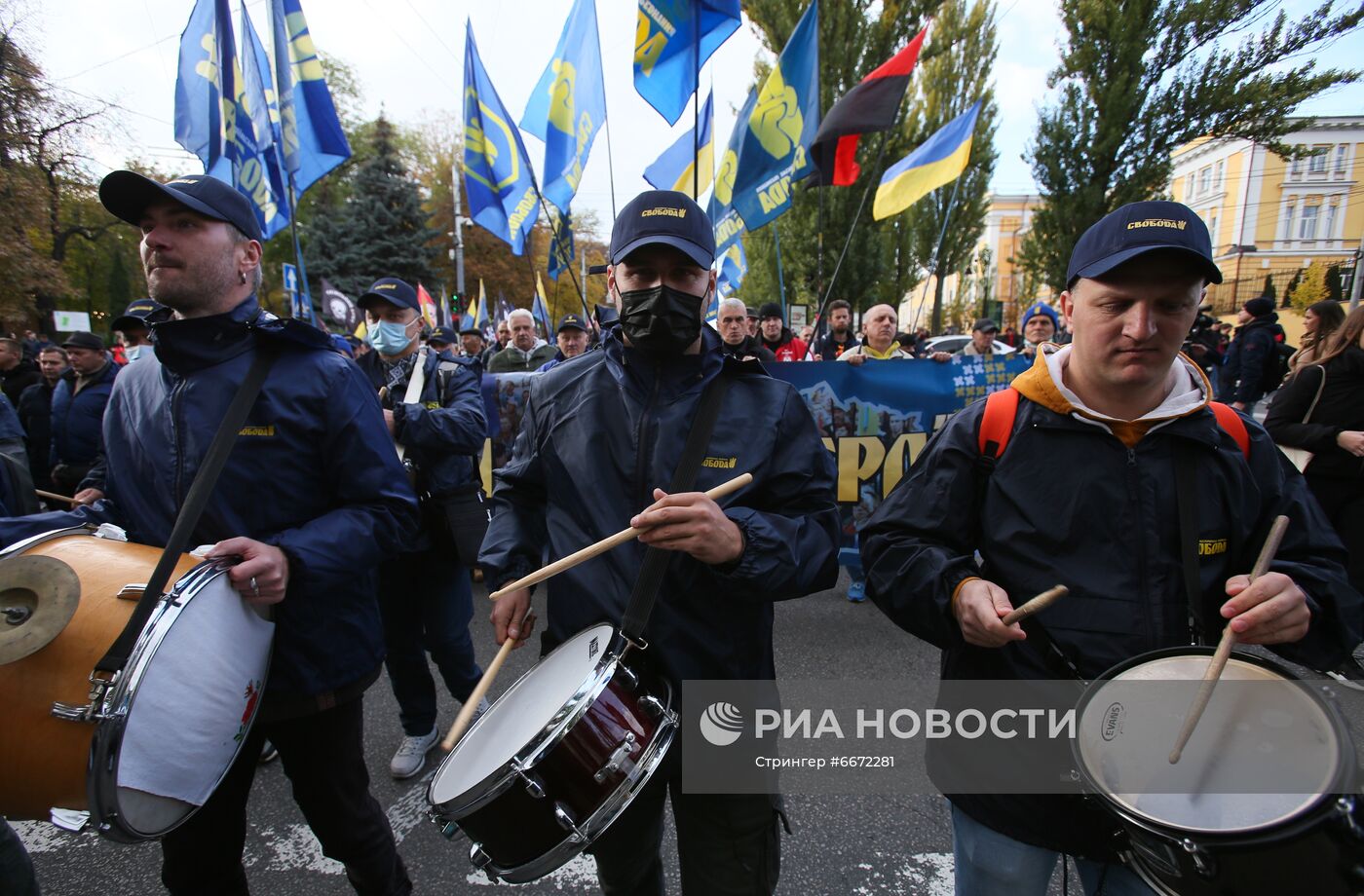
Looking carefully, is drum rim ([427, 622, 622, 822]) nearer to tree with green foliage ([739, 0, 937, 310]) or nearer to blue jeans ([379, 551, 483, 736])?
blue jeans ([379, 551, 483, 736])

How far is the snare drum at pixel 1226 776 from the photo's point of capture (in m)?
1.08

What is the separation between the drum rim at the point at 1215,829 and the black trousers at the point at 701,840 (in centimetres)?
78

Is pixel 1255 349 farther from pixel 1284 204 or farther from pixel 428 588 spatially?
pixel 1284 204

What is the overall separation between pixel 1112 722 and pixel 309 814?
6.93ft

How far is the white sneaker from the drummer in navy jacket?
1.10 m

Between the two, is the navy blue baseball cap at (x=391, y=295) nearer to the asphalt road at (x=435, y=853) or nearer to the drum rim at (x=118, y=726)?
the asphalt road at (x=435, y=853)

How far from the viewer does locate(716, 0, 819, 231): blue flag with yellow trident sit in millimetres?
6105

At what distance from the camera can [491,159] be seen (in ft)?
23.8

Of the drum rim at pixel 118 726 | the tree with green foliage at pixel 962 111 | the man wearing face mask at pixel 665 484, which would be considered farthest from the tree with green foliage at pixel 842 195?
the drum rim at pixel 118 726

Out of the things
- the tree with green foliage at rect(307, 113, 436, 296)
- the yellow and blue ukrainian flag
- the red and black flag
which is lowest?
the yellow and blue ukrainian flag

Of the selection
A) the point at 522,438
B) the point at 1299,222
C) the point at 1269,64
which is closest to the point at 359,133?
the point at 1269,64

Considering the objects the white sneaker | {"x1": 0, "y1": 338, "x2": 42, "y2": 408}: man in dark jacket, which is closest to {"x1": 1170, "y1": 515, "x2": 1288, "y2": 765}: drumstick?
the white sneaker

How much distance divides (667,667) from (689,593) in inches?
7.3

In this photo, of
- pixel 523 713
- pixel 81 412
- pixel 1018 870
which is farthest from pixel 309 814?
pixel 81 412
